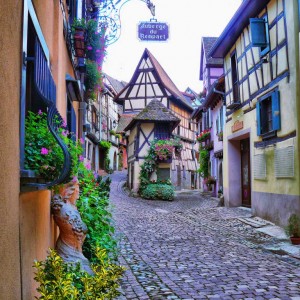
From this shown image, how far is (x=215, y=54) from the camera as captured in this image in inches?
611

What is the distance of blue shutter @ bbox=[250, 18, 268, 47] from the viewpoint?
35.1 ft

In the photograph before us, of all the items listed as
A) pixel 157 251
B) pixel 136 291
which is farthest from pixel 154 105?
pixel 136 291

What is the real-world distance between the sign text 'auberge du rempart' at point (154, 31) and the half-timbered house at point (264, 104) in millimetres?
3064

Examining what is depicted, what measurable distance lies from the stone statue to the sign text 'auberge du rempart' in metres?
5.36

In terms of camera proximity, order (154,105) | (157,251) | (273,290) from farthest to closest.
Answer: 1. (154,105)
2. (157,251)
3. (273,290)

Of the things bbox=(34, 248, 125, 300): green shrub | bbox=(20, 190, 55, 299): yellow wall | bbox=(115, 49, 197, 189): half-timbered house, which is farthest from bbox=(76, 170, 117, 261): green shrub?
bbox=(115, 49, 197, 189): half-timbered house

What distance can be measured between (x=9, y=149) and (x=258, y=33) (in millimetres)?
9871

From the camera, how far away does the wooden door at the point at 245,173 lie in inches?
567

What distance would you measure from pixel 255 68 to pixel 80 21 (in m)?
6.02

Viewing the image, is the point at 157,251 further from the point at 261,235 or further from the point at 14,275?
the point at 14,275

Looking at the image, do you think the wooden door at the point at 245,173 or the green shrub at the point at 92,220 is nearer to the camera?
the green shrub at the point at 92,220

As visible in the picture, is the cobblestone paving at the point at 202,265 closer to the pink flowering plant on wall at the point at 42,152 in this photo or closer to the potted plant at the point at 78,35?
the pink flowering plant on wall at the point at 42,152

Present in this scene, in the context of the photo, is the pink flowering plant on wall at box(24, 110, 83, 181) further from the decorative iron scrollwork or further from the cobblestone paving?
the cobblestone paving

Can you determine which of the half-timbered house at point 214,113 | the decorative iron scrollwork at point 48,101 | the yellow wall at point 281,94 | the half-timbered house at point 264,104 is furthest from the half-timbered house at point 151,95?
the decorative iron scrollwork at point 48,101
